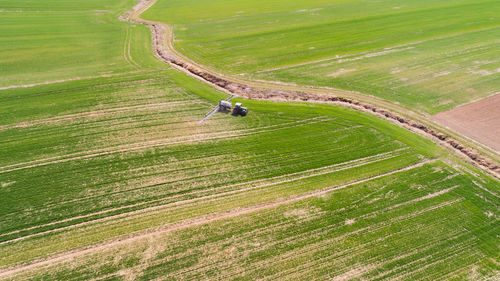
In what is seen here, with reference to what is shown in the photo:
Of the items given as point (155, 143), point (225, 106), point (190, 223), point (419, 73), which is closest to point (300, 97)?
point (225, 106)

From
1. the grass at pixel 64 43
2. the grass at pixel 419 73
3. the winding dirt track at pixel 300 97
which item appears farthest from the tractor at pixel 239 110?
the grass at pixel 64 43

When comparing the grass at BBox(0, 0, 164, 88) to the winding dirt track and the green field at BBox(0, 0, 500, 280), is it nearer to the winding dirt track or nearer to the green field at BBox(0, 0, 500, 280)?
the winding dirt track

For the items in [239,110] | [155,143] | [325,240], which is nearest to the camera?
[325,240]

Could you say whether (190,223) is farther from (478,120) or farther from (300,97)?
(478,120)

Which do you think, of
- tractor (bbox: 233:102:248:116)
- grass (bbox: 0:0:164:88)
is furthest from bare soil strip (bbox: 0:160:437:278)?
grass (bbox: 0:0:164:88)

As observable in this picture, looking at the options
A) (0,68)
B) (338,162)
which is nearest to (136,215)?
(338,162)

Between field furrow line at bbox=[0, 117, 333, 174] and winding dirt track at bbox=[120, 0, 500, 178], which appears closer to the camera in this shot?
field furrow line at bbox=[0, 117, 333, 174]

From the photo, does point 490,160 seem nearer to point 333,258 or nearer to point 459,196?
point 459,196
